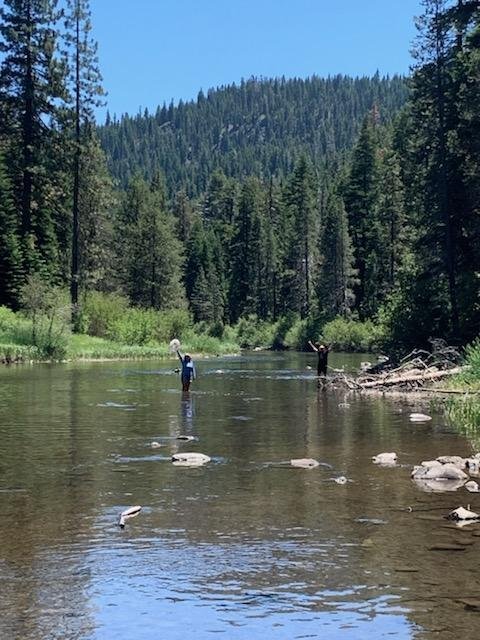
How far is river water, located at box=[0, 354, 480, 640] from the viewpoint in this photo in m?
6.98

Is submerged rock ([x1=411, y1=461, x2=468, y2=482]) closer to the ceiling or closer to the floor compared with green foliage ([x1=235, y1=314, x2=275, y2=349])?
closer to the floor

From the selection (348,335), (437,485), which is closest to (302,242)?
(348,335)

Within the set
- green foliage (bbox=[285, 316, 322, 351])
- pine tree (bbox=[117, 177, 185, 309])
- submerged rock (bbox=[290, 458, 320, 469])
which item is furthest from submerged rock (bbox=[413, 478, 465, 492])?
pine tree (bbox=[117, 177, 185, 309])

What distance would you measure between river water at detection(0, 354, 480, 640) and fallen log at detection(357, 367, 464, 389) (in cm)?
879

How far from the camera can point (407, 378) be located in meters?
28.2

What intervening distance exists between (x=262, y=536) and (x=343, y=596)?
6.96 ft

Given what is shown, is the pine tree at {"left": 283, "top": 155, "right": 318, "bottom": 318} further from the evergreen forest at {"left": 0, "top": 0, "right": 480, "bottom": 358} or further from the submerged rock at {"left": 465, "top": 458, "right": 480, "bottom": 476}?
the submerged rock at {"left": 465, "top": 458, "right": 480, "bottom": 476}

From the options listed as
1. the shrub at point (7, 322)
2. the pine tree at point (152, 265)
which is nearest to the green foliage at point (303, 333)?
the pine tree at point (152, 265)

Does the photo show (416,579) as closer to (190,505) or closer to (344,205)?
(190,505)

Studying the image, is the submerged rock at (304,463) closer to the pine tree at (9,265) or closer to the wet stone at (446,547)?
the wet stone at (446,547)

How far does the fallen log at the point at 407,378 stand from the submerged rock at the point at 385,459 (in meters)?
12.8

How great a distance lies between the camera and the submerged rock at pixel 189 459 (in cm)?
1405

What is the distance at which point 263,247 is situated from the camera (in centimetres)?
11250

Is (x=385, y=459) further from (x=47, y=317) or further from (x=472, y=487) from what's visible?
(x=47, y=317)
